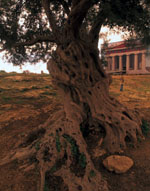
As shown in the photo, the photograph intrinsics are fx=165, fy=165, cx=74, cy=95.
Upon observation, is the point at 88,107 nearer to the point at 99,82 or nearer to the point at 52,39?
the point at 99,82

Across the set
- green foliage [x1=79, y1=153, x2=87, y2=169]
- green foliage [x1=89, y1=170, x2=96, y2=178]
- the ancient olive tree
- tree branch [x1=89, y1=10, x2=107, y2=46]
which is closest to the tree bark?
the ancient olive tree

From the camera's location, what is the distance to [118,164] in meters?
5.00

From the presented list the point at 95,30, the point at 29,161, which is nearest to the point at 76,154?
the point at 29,161

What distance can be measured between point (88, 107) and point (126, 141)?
2036 mm

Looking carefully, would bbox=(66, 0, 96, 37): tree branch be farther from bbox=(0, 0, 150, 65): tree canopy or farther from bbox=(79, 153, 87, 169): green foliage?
bbox=(79, 153, 87, 169): green foliage

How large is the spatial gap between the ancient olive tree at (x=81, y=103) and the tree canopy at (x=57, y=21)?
0.03 m

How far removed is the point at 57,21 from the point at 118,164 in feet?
27.1

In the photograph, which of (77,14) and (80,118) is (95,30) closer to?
(77,14)

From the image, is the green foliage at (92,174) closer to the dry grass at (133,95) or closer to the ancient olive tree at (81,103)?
the ancient olive tree at (81,103)

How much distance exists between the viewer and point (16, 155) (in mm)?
5539

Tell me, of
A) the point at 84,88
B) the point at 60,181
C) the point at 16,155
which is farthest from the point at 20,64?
the point at 60,181

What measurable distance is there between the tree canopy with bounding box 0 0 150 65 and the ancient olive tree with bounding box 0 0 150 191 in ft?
0.11

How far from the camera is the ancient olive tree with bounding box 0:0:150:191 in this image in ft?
15.6

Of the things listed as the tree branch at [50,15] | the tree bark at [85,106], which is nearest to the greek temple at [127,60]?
the tree bark at [85,106]
